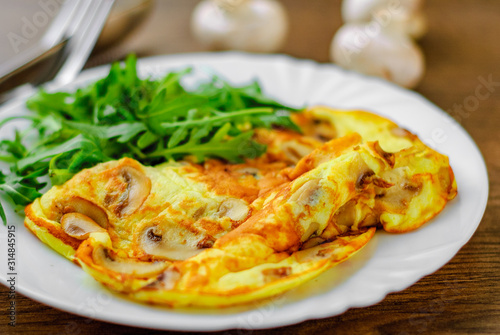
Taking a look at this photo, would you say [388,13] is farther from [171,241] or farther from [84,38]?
[171,241]

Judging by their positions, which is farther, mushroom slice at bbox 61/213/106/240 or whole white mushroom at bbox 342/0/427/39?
whole white mushroom at bbox 342/0/427/39

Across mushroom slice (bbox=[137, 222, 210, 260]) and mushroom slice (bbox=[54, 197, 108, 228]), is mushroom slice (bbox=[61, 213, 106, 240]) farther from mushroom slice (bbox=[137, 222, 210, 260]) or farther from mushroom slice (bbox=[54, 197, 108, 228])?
mushroom slice (bbox=[137, 222, 210, 260])

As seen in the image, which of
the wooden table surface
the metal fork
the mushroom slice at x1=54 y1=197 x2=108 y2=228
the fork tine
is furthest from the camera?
the fork tine

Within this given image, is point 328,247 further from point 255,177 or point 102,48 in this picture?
point 102,48

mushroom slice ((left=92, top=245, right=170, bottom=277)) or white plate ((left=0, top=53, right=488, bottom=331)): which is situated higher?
mushroom slice ((left=92, top=245, right=170, bottom=277))

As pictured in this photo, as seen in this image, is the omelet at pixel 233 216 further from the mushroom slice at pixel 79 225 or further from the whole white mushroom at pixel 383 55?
the whole white mushroom at pixel 383 55

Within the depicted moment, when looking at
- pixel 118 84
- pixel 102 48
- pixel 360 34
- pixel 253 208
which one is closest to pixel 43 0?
pixel 102 48

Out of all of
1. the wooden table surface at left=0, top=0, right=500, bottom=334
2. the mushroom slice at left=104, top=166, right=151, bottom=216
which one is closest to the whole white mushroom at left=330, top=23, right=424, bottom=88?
the wooden table surface at left=0, top=0, right=500, bottom=334
